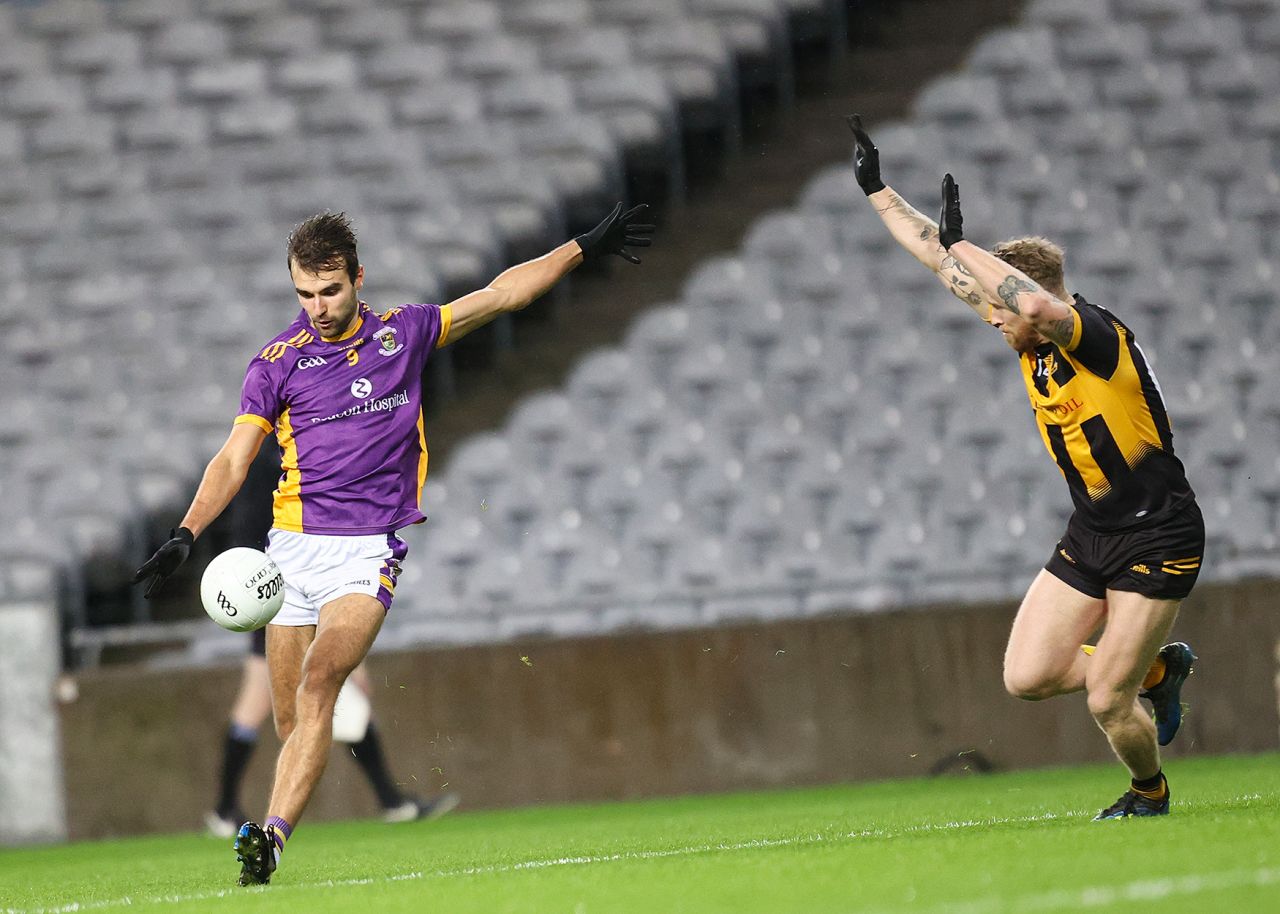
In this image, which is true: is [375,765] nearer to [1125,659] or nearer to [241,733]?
[241,733]

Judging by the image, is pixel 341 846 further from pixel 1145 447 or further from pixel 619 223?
pixel 1145 447

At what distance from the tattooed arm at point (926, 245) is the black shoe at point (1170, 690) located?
1266 millimetres

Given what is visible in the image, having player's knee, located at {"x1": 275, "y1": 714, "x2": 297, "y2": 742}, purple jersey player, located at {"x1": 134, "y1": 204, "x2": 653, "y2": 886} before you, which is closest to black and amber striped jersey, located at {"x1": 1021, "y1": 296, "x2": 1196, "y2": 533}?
purple jersey player, located at {"x1": 134, "y1": 204, "x2": 653, "y2": 886}

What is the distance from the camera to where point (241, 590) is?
5.38m

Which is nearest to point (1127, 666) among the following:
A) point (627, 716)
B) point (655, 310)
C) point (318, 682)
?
point (318, 682)

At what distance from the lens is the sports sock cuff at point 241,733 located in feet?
29.1

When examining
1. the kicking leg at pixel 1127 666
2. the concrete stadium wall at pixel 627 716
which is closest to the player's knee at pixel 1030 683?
the kicking leg at pixel 1127 666

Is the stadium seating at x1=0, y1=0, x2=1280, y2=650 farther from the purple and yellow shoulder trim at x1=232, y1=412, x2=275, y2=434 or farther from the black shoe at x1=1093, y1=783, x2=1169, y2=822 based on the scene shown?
the purple and yellow shoulder trim at x1=232, y1=412, x2=275, y2=434

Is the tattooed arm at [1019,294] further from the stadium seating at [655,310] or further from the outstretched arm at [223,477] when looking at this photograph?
the stadium seating at [655,310]

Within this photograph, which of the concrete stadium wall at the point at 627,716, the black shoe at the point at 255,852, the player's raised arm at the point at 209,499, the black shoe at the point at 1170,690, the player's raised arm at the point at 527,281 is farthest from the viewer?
the concrete stadium wall at the point at 627,716

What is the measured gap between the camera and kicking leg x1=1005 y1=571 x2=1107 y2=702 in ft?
18.8

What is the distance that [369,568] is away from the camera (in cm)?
559

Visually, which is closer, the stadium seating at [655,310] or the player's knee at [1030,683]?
the player's knee at [1030,683]

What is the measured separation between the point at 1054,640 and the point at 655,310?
5.85 metres
